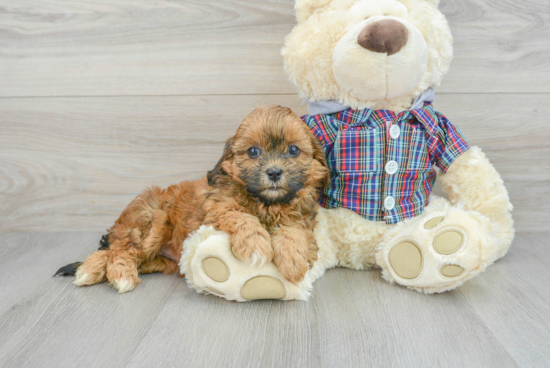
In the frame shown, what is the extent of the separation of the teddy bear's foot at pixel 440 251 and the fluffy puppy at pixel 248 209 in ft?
0.93

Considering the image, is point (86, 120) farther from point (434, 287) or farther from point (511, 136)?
point (511, 136)

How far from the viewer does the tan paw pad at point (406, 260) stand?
1247mm

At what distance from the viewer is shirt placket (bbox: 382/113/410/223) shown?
1.33 m

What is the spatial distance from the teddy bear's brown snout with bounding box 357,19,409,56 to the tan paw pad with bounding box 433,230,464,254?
0.56 metres

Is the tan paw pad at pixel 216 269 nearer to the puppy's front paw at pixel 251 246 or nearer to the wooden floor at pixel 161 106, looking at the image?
the puppy's front paw at pixel 251 246

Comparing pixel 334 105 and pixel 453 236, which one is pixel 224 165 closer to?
pixel 334 105

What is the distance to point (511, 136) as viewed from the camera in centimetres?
176

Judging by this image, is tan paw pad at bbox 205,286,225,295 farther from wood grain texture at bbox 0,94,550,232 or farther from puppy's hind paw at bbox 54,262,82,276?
wood grain texture at bbox 0,94,550,232

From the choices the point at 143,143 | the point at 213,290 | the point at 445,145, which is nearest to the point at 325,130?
the point at 445,145

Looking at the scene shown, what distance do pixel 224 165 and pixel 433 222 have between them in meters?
0.66

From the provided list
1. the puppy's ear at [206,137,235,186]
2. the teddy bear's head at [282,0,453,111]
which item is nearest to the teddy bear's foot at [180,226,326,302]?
the puppy's ear at [206,137,235,186]

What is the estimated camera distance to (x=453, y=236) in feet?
3.95

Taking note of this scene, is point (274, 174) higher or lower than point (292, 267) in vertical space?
higher

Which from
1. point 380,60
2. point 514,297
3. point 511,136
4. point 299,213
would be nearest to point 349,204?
point 299,213
